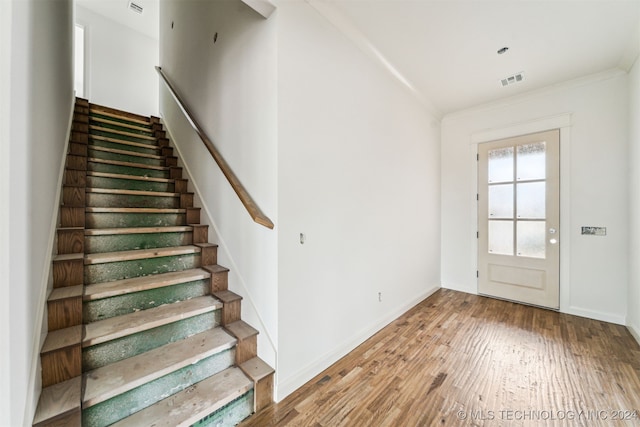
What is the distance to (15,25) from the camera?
3.00 feet

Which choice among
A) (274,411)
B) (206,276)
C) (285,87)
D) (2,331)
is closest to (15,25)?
(2,331)

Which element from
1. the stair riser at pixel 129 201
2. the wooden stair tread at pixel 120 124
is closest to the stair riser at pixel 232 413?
the stair riser at pixel 129 201

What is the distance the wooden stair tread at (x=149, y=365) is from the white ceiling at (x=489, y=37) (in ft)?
8.25

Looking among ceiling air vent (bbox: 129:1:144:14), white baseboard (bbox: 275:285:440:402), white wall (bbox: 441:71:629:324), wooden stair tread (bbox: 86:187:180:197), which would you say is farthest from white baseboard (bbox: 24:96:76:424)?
white wall (bbox: 441:71:629:324)

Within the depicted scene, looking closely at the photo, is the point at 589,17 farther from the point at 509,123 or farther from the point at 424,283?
the point at 424,283

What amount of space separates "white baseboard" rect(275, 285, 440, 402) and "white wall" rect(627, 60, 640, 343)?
7.55ft

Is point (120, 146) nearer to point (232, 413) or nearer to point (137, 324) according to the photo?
point (137, 324)

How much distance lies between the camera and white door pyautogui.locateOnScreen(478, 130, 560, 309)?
323 cm

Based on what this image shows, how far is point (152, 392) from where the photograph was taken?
1.38 metres

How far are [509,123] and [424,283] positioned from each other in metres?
2.56

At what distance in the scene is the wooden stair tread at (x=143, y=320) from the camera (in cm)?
140

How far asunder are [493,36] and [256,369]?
3392 mm

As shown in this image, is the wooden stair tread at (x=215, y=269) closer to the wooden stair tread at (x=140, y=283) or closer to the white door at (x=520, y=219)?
the wooden stair tread at (x=140, y=283)

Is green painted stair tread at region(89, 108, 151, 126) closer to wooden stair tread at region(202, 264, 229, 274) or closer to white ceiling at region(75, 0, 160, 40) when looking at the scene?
white ceiling at region(75, 0, 160, 40)
